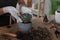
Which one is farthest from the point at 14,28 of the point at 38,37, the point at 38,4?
the point at 38,4

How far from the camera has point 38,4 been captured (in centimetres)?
243

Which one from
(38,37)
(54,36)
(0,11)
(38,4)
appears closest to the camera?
(38,37)

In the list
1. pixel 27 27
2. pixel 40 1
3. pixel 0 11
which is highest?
pixel 40 1

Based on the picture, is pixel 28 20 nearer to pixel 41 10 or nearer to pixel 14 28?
pixel 14 28

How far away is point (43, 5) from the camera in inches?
97.5

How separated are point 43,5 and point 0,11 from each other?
131cm

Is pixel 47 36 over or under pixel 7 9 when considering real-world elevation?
under

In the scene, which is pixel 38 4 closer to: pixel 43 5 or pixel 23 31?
pixel 43 5

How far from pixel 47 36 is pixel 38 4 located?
4.55 feet

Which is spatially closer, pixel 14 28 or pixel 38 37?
pixel 38 37

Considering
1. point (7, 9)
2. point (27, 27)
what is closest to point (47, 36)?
point (27, 27)

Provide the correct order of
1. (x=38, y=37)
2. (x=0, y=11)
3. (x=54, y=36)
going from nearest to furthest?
1. (x=38, y=37)
2. (x=54, y=36)
3. (x=0, y=11)

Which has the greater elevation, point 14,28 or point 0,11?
point 0,11

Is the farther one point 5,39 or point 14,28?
point 14,28
